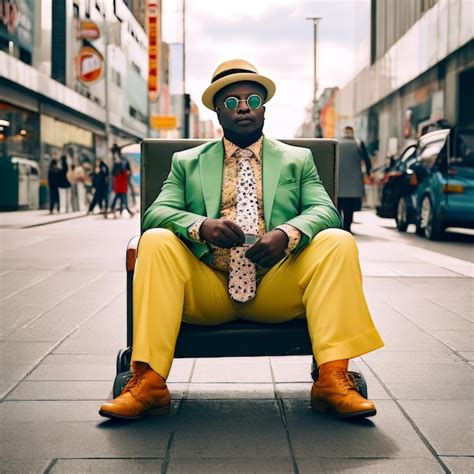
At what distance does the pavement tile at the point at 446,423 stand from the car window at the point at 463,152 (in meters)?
9.71

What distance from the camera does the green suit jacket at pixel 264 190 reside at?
3.48 m

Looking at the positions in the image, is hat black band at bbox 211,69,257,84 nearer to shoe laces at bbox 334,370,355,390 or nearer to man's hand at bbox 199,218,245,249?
man's hand at bbox 199,218,245,249

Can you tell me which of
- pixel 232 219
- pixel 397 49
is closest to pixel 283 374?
pixel 232 219

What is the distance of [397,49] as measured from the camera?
29594 mm

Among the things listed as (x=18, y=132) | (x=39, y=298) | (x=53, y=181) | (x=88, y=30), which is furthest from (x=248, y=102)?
(x=88, y=30)

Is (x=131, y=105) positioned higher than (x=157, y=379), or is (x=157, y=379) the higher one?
(x=131, y=105)

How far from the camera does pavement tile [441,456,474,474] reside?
8.65ft

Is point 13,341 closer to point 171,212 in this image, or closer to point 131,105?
point 171,212

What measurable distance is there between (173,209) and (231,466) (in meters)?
1.19

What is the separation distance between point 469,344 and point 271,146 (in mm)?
1944

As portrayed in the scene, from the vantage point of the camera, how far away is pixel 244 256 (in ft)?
11.1

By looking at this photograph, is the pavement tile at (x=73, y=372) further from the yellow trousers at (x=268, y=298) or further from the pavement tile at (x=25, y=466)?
the pavement tile at (x=25, y=466)

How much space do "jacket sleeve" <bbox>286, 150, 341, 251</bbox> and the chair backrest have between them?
0.55 ft

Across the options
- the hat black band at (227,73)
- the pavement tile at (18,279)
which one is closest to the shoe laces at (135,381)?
the hat black band at (227,73)
